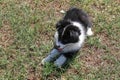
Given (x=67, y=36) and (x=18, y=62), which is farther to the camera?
(x=18, y=62)

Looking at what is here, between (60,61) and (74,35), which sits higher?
(74,35)

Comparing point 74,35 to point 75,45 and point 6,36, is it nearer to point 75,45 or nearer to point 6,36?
point 75,45

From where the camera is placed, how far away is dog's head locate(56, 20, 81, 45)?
570 centimetres

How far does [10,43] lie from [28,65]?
2.37 ft

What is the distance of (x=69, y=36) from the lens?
5.72 metres

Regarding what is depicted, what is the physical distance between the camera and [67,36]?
5715 millimetres

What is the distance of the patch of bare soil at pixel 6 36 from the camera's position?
659 centimetres

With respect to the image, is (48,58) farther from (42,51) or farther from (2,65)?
(2,65)

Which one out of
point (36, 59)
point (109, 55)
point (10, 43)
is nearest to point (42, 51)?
point (36, 59)

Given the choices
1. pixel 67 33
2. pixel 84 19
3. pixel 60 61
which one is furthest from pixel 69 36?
pixel 84 19

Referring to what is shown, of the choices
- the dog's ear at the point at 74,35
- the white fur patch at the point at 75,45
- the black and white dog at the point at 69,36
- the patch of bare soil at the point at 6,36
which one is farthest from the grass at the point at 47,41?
the dog's ear at the point at 74,35

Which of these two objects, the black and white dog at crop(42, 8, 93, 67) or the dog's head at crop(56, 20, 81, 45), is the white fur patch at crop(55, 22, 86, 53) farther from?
the dog's head at crop(56, 20, 81, 45)

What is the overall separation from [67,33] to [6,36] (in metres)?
1.64

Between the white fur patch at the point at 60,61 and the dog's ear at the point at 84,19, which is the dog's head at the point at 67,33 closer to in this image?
the white fur patch at the point at 60,61
